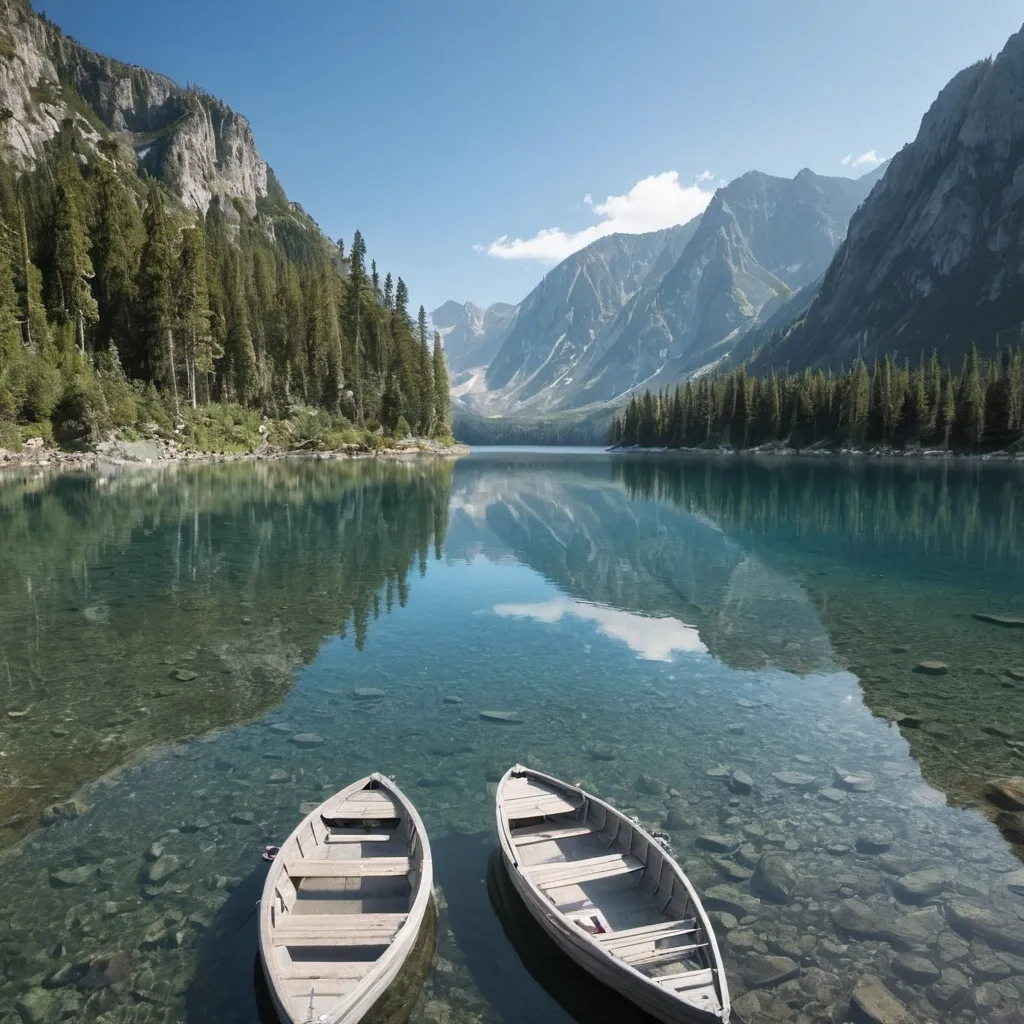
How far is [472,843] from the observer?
33.7ft

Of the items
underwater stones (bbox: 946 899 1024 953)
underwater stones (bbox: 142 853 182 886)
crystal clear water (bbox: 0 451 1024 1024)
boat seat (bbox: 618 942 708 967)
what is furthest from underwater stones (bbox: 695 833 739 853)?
underwater stones (bbox: 142 853 182 886)

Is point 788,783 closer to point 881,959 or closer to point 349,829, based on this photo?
point 881,959

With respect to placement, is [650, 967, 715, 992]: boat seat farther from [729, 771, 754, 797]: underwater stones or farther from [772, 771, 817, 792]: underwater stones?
[772, 771, 817, 792]: underwater stones

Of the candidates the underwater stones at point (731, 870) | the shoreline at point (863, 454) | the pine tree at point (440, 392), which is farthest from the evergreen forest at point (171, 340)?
the shoreline at point (863, 454)

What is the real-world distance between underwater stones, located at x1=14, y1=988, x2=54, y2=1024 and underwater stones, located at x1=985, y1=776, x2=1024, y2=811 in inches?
560

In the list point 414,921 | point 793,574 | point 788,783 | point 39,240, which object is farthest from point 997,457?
point 39,240

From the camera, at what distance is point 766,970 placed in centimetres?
778

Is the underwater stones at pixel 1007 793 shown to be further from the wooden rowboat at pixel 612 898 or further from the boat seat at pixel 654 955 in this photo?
the boat seat at pixel 654 955

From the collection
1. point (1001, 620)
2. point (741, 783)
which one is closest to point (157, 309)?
point (1001, 620)

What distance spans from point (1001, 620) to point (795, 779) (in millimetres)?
15996

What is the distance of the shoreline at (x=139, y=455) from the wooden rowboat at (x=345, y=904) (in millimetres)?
76742

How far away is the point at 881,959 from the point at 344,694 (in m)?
11.9

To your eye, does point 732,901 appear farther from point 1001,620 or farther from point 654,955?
point 1001,620

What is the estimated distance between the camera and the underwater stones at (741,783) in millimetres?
11961
